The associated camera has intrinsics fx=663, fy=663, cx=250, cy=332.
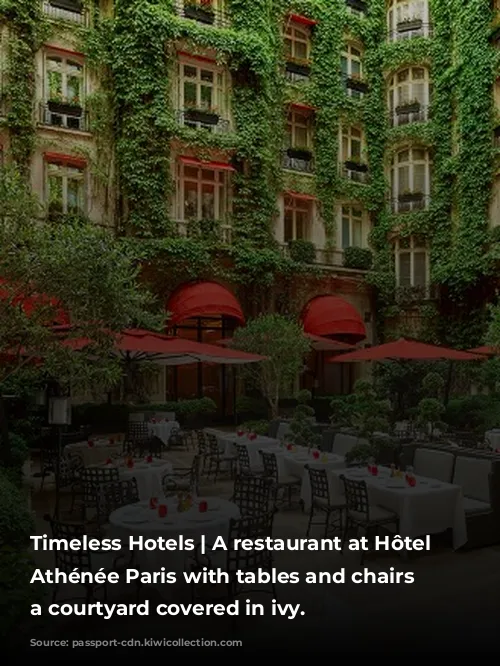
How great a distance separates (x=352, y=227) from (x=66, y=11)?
14.5 metres

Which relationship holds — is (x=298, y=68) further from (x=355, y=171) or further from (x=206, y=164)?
(x=206, y=164)

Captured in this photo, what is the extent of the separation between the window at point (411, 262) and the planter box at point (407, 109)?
5645 mm

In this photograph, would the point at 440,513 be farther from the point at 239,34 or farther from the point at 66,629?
the point at 239,34

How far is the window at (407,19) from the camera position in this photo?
2945 centimetres

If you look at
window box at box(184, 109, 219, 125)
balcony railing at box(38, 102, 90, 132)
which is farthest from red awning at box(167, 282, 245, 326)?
balcony railing at box(38, 102, 90, 132)

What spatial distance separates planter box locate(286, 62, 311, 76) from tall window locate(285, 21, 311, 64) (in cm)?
20

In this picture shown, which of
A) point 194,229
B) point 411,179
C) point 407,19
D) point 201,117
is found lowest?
point 194,229

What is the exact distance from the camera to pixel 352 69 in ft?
98.9

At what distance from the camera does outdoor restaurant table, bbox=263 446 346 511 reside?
11141 millimetres

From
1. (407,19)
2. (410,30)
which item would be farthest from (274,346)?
(407,19)

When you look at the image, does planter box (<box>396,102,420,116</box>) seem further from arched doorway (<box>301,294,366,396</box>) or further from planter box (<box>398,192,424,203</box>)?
arched doorway (<box>301,294,366,396</box>)

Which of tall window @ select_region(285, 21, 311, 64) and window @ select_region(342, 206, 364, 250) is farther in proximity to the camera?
window @ select_region(342, 206, 364, 250)

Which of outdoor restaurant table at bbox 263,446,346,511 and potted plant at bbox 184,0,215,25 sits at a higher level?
potted plant at bbox 184,0,215,25

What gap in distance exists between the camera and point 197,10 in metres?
25.8
